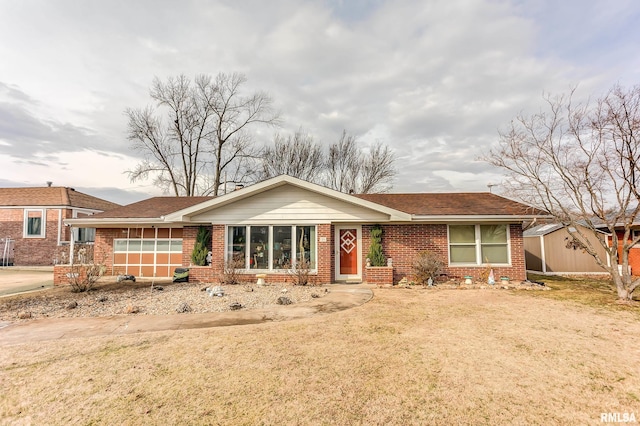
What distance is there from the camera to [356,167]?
29.7 meters

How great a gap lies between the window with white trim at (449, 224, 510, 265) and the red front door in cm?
388

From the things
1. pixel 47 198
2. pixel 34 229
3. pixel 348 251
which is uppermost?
pixel 47 198

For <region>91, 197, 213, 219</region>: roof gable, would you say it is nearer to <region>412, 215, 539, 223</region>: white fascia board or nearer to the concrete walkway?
the concrete walkway

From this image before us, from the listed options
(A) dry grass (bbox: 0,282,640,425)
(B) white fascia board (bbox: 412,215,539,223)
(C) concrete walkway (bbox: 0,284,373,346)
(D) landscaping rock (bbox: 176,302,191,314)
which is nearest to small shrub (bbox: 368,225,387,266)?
(B) white fascia board (bbox: 412,215,539,223)

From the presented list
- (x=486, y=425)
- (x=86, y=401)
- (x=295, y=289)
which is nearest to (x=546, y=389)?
(x=486, y=425)

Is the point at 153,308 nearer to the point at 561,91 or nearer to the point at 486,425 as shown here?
the point at 486,425

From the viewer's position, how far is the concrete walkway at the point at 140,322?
588cm

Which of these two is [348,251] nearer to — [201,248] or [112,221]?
[201,248]

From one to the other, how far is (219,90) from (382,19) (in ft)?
72.6

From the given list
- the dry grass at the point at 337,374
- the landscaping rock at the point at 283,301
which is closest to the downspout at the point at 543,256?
the dry grass at the point at 337,374

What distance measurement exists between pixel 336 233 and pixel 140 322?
24.9 ft

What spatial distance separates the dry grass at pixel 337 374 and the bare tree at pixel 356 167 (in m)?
23.3
